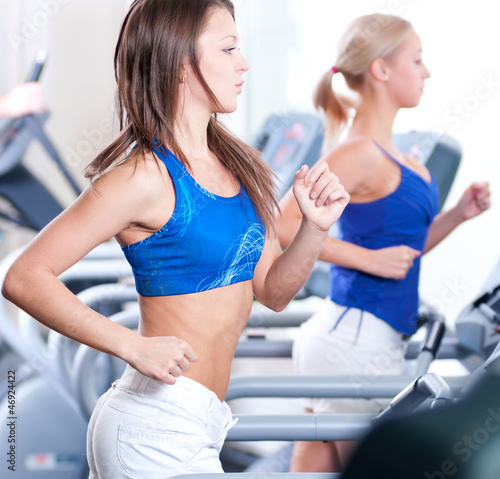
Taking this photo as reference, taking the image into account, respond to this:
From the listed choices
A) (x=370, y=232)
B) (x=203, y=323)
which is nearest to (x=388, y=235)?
(x=370, y=232)

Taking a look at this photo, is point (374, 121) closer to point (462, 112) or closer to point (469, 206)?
point (469, 206)

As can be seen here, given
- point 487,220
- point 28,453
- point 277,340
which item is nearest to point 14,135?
point 28,453

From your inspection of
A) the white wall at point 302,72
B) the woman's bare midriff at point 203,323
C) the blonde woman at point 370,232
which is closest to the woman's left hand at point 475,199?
the blonde woman at point 370,232

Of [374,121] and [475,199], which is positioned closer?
[374,121]

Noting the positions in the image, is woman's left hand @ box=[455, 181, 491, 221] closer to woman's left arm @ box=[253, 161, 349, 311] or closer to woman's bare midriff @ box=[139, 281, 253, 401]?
woman's left arm @ box=[253, 161, 349, 311]

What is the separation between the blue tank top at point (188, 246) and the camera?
108 cm

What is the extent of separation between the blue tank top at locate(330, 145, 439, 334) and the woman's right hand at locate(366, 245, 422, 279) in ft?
0.14

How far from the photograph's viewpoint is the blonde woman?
166cm

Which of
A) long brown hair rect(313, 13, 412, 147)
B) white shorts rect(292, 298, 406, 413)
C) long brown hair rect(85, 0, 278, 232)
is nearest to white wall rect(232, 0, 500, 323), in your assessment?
long brown hair rect(313, 13, 412, 147)

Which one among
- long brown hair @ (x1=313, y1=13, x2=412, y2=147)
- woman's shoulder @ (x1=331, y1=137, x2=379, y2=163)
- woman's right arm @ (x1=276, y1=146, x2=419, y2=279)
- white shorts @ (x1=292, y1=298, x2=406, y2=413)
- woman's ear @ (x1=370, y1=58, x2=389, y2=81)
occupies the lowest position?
white shorts @ (x1=292, y1=298, x2=406, y2=413)

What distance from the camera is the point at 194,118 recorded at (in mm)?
1172

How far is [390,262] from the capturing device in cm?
166

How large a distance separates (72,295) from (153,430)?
0.24 meters

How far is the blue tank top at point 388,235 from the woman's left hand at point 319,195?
55 cm
